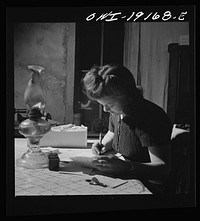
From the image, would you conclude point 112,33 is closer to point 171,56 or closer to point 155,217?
point 171,56

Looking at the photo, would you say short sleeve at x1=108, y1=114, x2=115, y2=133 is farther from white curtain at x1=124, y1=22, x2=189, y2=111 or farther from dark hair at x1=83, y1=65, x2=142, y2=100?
white curtain at x1=124, y1=22, x2=189, y2=111

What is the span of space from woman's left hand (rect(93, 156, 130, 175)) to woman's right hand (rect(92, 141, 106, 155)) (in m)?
0.04

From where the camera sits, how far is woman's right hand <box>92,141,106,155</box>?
1.67 meters

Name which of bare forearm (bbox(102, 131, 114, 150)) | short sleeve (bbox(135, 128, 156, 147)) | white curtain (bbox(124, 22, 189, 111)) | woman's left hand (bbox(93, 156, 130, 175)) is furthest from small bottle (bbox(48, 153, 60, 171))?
white curtain (bbox(124, 22, 189, 111))

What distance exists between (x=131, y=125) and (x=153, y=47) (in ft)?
1.48

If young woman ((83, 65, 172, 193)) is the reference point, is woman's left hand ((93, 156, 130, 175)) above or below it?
below

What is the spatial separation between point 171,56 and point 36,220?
1159mm

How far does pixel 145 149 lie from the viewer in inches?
64.1

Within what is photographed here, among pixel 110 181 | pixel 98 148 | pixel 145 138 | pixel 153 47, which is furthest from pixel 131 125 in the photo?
pixel 153 47

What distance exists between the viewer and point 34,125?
1576 mm

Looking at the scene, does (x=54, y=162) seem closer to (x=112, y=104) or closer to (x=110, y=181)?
(x=110, y=181)

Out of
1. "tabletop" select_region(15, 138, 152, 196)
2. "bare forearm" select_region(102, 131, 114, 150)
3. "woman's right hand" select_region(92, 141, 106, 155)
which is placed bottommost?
"tabletop" select_region(15, 138, 152, 196)

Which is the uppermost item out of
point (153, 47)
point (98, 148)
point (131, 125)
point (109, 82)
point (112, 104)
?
point (153, 47)
